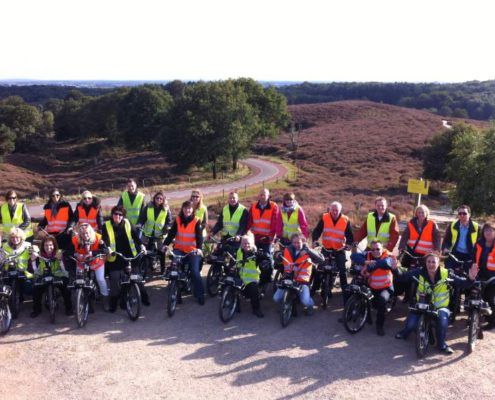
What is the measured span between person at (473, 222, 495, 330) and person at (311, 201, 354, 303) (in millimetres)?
2222

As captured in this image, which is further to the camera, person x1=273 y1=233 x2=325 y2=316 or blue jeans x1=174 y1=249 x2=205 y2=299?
blue jeans x1=174 y1=249 x2=205 y2=299

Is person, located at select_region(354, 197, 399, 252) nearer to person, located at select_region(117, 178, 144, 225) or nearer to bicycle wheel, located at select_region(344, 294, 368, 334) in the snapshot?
bicycle wheel, located at select_region(344, 294, 368, 334)

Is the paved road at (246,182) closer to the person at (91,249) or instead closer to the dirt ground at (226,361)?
the person at (91,249)

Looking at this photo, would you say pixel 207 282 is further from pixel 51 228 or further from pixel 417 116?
pixel 417 116

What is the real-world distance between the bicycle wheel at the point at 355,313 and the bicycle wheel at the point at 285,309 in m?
0.99

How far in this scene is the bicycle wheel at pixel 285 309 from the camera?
8.86 m

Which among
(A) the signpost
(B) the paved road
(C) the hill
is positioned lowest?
(B) the paved road

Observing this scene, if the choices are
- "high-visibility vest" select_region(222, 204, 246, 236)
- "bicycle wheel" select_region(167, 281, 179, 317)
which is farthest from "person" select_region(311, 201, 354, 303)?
"bicycle wheel" select_region(167, 281, 179, 317)

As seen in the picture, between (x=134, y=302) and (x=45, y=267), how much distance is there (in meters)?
1.71

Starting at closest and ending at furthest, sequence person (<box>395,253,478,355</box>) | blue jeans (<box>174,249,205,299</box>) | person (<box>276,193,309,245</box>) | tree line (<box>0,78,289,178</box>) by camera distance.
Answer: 1. person (<box>395,253,478,355</box>)
2. blue jeans (<box>174,249,205,299</box>)
3. person (<box>276,193,309,245</box>)
4. tree line (<box>0,78,289,178</box>)

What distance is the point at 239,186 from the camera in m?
42.0

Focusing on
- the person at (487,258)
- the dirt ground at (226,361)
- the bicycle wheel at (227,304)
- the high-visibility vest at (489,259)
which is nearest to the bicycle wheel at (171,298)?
the dirt ground at (226,361)

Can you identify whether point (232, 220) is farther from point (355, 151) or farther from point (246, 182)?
point (355, 151)

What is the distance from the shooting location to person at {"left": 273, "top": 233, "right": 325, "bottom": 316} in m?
9.00
